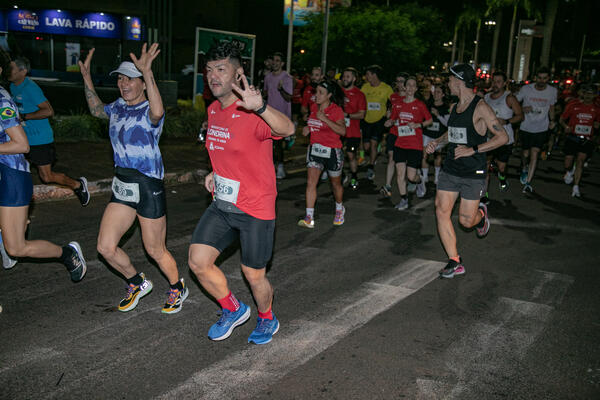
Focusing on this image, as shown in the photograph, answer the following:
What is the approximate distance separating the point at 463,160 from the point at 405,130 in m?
3.20

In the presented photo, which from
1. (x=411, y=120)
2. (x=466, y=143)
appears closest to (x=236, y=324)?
(x=466, y=143)

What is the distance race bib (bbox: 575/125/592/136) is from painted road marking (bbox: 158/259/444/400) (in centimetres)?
666

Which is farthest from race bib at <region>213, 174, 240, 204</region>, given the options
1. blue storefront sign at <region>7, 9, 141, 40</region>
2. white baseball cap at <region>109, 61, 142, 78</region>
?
blue storefront sign at <region>7, 9, 141, 40</region>

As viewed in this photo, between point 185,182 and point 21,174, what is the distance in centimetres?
612

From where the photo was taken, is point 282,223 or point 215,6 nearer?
point 282,223

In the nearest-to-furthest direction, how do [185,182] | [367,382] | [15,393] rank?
[15,393]
[367,382]
[185,182]

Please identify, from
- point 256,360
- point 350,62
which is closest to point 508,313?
point 256,360

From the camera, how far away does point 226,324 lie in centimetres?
426

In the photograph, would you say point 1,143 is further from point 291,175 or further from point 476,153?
point 291,175

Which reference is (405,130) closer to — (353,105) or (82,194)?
(353,105)

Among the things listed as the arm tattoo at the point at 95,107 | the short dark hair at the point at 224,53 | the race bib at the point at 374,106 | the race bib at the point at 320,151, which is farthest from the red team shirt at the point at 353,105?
the short dark hair at the point at 224,53

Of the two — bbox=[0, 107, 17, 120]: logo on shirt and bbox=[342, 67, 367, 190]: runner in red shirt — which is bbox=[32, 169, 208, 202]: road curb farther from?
bbox=[0, 107, 17, 120]: logo on shirt

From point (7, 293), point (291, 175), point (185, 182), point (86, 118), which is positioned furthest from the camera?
point (86, 118)

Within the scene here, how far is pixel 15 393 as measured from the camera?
3.41 meters
